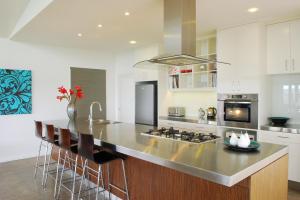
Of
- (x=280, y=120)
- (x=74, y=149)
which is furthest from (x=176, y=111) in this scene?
(x=74, y=149)

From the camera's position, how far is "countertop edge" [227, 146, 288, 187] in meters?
→ 1.44

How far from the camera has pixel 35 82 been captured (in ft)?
17.7

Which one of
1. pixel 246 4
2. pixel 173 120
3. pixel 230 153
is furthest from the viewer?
pixel 173 120

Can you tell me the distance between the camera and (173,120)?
496 centimetres

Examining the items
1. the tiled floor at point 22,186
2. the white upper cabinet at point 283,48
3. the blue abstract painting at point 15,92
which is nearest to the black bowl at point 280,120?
the white upper cabinet at point 283,48

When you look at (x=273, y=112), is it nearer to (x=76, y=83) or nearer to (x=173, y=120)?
(x=173, y=120)

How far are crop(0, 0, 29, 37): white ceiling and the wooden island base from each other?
3.24 m

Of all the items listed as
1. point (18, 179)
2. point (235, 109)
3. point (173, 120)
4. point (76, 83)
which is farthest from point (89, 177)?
point (76, 83)

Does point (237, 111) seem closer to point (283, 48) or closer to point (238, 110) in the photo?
point (238, 110)

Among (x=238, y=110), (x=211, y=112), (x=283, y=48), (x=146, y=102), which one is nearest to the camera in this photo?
(x=283, y=48)

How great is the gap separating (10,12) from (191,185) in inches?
169

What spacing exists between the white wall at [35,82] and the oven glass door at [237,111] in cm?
392

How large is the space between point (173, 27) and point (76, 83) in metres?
4.03

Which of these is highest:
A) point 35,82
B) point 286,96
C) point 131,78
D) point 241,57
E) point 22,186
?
point 241,57
